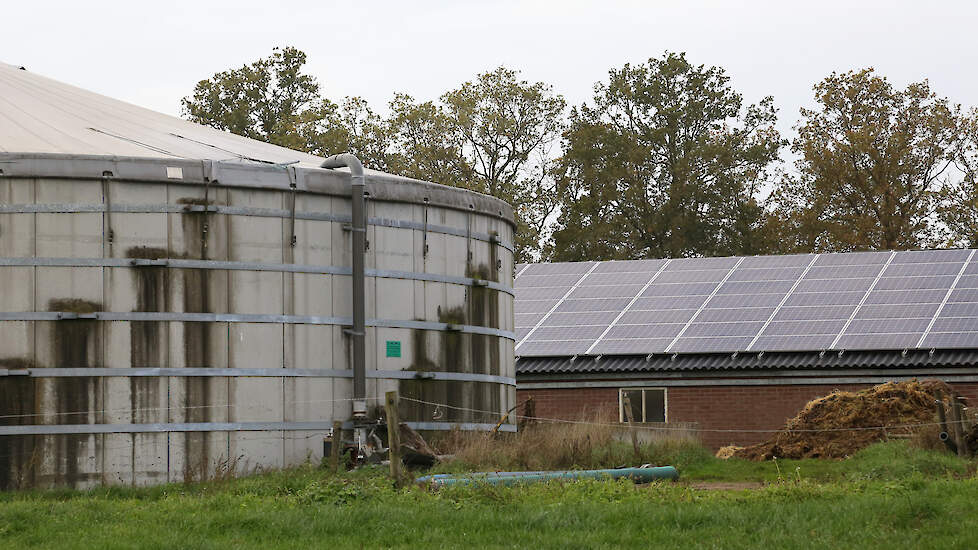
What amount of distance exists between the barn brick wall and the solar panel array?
89 centimetres

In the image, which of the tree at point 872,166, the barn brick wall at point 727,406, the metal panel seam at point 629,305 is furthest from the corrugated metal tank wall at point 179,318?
the tree at point 872,166

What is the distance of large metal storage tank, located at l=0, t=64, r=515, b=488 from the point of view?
62.4ft

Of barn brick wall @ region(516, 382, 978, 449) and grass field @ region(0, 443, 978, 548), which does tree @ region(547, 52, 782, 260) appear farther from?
grass field @ region(0, 443, 978, 548)

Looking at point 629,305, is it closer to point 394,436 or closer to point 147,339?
point 147,339

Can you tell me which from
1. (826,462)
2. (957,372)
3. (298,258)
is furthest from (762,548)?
(957,372)

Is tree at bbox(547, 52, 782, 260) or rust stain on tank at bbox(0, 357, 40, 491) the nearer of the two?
rust stain on tank at bbox(0, 357, 40, 491)

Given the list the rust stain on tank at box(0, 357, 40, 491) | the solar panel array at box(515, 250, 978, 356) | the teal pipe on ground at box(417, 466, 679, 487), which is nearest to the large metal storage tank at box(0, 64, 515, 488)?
the rust stain on tank at box(0, 357, 40, 491)

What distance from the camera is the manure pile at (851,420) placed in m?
24.8

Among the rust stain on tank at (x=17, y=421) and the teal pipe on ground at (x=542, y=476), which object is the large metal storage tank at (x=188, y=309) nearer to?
the rust stain on tank at (x=17, y=421)

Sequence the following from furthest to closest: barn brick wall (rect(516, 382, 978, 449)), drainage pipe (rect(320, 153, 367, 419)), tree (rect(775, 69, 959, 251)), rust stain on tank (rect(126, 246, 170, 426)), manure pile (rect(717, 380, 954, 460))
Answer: tree (rect(775, 69, 959, 251))
barn brick wall (rect(516, 382, 978, 449))
manure pile (rect(717, 380, 954, 460))
drainage pipe (rect(320, 153, 367, 419))
rust stain on tank (rect(126, 246, 170, 426))

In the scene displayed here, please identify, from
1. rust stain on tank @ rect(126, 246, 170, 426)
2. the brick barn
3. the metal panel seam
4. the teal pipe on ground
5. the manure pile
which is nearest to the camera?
the teal pipe on ground

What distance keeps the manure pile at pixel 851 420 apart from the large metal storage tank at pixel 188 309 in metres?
6.74

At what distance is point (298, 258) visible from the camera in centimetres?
2034

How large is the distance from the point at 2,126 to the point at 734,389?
55.0 feet
